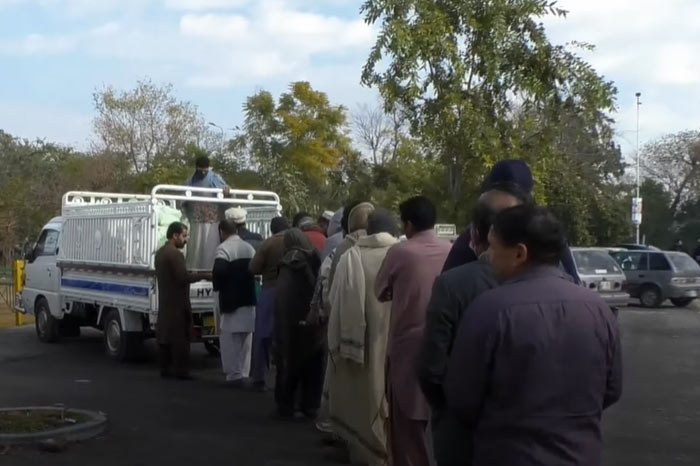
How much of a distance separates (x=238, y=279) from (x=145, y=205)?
7.94ft

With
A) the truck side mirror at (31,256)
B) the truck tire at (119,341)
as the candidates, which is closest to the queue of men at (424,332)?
the truck tire at (119,341)

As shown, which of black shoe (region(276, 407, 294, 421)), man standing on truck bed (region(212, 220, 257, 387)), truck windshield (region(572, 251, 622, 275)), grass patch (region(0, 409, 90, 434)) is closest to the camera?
Result: grass patch (region(0, 409, 90, 434))

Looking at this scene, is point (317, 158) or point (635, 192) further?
point (635, 192)

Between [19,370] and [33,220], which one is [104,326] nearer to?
[19,370]

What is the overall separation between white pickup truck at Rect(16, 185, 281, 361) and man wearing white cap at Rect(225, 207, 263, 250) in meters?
1.02

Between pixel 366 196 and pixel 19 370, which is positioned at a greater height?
pixel 366 196

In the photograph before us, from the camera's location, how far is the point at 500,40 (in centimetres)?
1545

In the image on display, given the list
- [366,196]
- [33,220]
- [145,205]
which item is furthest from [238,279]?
[33,220]

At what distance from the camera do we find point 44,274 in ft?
57.0

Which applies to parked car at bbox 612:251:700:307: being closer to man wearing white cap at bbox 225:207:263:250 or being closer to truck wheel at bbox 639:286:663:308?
truck wheel at bbox 639:286:663:308

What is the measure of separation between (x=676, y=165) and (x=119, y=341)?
53279 millimetres

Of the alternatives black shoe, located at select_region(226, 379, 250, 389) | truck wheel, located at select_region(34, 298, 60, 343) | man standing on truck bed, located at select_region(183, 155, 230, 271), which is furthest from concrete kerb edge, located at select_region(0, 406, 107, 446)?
truck wheel, located at select_region(34, 298, 60, 343)

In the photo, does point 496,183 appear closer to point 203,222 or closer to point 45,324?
point 203,222

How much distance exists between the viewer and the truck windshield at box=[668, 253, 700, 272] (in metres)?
30.7
